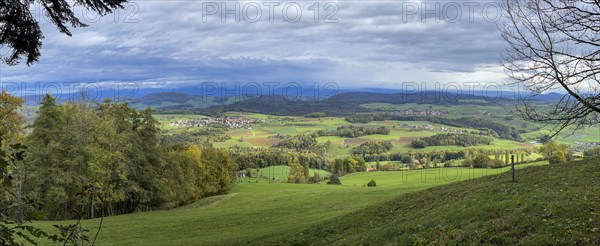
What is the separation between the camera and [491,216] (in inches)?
535

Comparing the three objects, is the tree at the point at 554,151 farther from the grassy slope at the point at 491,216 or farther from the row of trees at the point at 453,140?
the row of trees at the point at 453,140

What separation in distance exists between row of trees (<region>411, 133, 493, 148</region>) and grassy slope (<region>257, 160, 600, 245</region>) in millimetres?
103999

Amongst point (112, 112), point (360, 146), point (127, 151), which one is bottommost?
point (360, 146)

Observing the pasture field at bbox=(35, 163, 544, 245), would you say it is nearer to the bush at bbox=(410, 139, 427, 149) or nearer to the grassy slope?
the grassy slope

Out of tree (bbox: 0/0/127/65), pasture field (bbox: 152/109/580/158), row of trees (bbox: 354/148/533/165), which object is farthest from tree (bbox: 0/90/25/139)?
pasture field (bbox: 152/109/580/158)

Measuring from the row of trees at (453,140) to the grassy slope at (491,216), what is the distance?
341 ft

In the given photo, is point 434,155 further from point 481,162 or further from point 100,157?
point 100,157

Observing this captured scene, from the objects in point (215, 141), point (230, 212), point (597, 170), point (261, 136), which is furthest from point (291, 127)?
point (597, 170)

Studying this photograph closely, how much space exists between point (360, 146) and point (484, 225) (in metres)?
122

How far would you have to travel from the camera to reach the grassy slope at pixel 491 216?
36.0 ft

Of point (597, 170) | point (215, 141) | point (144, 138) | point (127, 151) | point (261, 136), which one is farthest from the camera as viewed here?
point (261, 136)

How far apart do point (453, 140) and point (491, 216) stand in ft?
396

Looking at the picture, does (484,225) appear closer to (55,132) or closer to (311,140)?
(55,132)

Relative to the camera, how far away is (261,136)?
525 ft
